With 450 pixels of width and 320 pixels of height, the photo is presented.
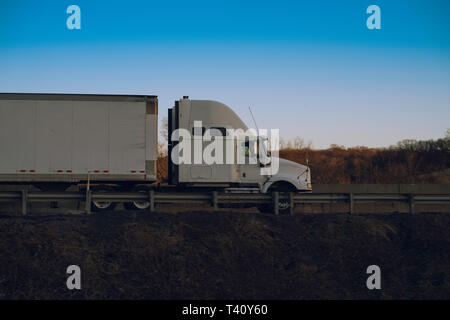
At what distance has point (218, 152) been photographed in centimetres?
1599

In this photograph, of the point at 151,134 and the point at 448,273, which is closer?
the point at 448,273

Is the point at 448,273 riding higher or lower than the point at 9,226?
lower

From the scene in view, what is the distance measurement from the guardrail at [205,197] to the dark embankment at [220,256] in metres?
1.56

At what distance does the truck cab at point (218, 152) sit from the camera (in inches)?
624

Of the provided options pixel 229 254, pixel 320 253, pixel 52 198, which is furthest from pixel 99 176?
pixel 320 253

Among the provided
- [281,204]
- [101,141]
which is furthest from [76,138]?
[281,204]

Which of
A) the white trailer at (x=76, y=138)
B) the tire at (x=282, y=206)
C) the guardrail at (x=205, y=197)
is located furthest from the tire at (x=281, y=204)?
the white trailer at (x=76, y=138)

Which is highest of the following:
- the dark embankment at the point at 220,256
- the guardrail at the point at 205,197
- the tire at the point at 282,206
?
the guardrail at the point at 205,197

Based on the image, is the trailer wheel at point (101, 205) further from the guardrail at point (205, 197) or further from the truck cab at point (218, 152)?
the truck cab at point (218, 152)

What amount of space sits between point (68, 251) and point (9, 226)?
7.32ft

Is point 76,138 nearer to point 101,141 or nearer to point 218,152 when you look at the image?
point 101,141
